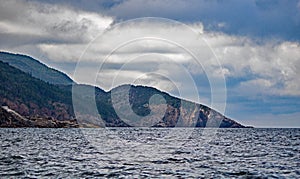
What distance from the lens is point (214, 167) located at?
172 ft

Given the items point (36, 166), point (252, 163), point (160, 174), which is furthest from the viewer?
point (252, 163)

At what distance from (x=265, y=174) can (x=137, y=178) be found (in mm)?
15495

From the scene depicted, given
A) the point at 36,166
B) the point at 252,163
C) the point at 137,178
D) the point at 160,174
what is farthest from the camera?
the point at 252,163

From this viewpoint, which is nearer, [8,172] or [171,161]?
[8,172]

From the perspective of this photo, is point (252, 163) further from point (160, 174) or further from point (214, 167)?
point (160, 174)

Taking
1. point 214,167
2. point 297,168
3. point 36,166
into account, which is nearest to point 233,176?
point 214,167

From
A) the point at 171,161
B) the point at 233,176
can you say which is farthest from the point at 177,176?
the point at 171,161

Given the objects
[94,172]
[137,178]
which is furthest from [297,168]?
[94,172]

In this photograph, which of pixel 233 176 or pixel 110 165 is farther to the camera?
pixel 110 165

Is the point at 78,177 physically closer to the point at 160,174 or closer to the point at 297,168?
the point at 160,174

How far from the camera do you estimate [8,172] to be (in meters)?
45.5

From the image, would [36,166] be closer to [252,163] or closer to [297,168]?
[252,163]

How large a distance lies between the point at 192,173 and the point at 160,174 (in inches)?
151

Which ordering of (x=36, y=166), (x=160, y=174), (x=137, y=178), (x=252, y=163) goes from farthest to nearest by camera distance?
1. (x=252, y=163)
2. (x=36, y=166)
3. (x=160, y=174)
4. (x=137, y=178)
